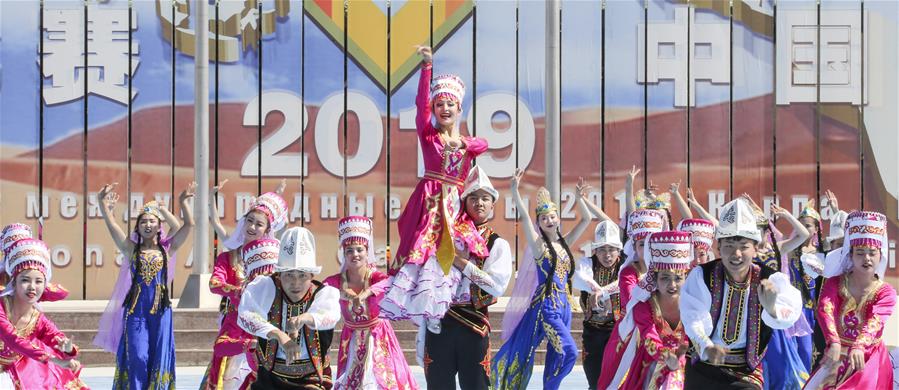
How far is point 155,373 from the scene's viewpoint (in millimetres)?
9609

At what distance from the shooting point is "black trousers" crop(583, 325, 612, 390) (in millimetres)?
10352

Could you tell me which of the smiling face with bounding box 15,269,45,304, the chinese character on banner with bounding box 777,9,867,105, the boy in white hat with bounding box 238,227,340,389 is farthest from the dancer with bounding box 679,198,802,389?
the chinese character on banner with bounding box 777,9,867,105

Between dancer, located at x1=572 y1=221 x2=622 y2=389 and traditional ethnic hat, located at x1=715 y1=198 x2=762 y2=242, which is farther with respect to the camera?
dancer, located at x1=572 y1=221 x2=622 y2=389

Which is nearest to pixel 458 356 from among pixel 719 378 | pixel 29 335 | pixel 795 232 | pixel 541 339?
pixel 541 339

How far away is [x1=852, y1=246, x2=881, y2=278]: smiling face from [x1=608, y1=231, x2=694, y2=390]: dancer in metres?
0.99

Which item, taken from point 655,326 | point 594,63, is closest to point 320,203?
point 594,63

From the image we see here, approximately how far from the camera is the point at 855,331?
756 cm

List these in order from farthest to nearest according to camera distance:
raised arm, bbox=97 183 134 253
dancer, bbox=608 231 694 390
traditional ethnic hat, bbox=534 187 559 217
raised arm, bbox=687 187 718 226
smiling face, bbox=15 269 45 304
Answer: raised arm, bbox=97 183 134 253
traditional ethnic hat, bbox=534 187 559 217
raised arm, bbox=687 187 718 226
smiling face, bbox=15 269 45 304
dancer, bbox=608 231 694 390

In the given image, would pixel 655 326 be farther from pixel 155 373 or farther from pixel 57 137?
pixel 57 137

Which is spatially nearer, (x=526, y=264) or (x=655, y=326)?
(x=655, y=326)

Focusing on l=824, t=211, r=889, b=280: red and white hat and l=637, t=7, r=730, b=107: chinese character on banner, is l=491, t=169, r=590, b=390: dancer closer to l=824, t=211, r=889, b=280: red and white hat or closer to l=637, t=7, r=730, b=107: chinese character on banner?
l=824, t=211, r=889, b=280: red and white hat

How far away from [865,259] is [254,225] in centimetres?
353

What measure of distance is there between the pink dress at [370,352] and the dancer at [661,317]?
1260 millimetres

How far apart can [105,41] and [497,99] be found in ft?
16.6
